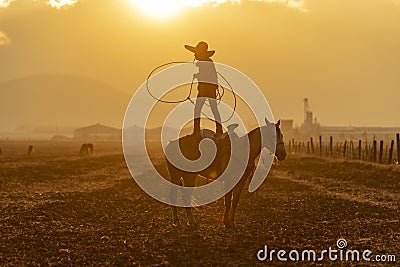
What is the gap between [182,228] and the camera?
588 inches

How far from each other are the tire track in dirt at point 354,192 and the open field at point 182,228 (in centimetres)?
4

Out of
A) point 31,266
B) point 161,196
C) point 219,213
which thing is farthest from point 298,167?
point 31,266

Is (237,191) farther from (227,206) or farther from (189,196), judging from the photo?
(189,196)

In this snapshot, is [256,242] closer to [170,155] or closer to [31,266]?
[170,155]

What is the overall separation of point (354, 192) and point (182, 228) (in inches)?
435

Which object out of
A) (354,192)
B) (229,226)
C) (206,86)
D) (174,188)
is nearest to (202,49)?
(206,86)

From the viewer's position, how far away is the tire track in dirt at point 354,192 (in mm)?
19797

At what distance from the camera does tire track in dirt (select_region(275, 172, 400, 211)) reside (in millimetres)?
19797

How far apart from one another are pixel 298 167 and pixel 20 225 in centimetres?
2862

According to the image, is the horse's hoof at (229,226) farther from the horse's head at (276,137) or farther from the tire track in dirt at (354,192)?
the tire track in dirt at (354,192)

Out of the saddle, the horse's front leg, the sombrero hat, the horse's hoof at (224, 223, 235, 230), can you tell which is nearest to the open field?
the horse's hoof at (224, 223, 235, 230)

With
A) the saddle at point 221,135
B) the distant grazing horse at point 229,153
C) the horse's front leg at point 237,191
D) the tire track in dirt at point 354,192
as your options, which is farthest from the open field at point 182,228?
the saddle at point 221,135

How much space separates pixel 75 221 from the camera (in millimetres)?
16453

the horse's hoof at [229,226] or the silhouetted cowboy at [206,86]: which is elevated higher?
the silhouetted cowboy at [206,86]
